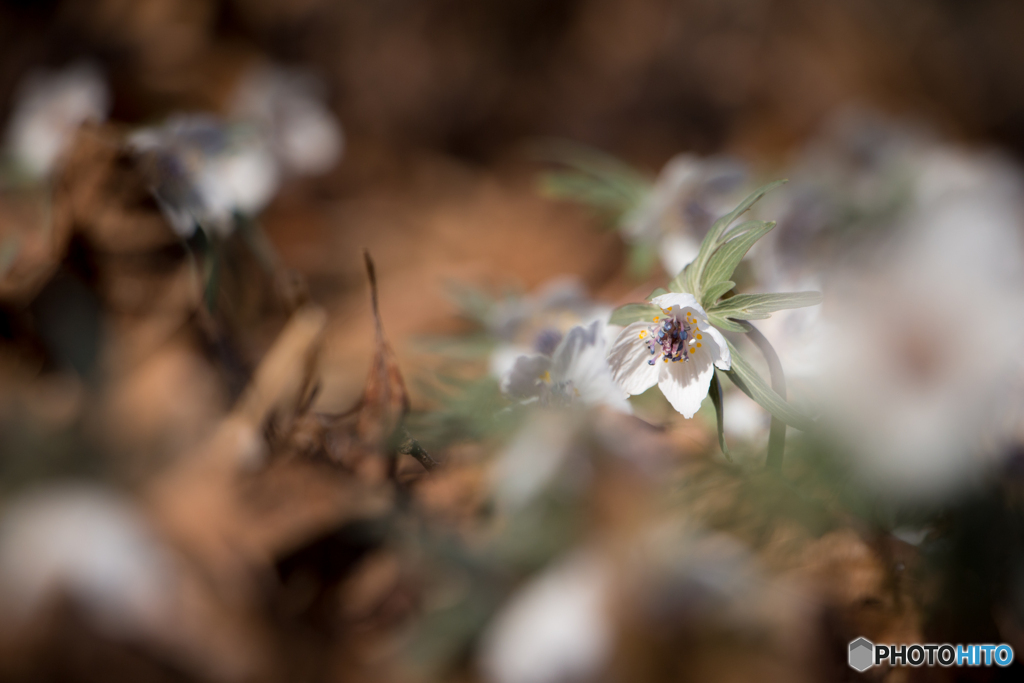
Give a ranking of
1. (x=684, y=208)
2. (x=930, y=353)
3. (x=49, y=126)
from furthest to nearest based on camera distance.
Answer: (x=49, y=126) → (x=684, y=208) → (x=930, y=353)

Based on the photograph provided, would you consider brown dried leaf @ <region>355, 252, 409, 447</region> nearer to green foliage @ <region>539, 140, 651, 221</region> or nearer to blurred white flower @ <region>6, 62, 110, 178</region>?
green foliage @ <region>539, 140, 651, 221</region>

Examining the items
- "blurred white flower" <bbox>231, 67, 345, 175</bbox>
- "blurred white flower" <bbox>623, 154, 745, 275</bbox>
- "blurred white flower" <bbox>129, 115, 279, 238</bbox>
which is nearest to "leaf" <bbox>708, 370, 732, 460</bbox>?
"blurred white flower" <bbox>623, 154, 745, 275</bbox>

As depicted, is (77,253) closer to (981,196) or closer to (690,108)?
(981,196)

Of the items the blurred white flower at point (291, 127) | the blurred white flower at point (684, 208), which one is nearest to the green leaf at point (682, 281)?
the blurred white flower at point (684, 208)

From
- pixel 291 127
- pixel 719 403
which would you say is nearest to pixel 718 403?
pixel 719 403

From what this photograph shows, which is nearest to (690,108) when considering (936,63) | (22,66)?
(936,63)

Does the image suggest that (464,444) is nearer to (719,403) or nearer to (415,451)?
(415,451)
